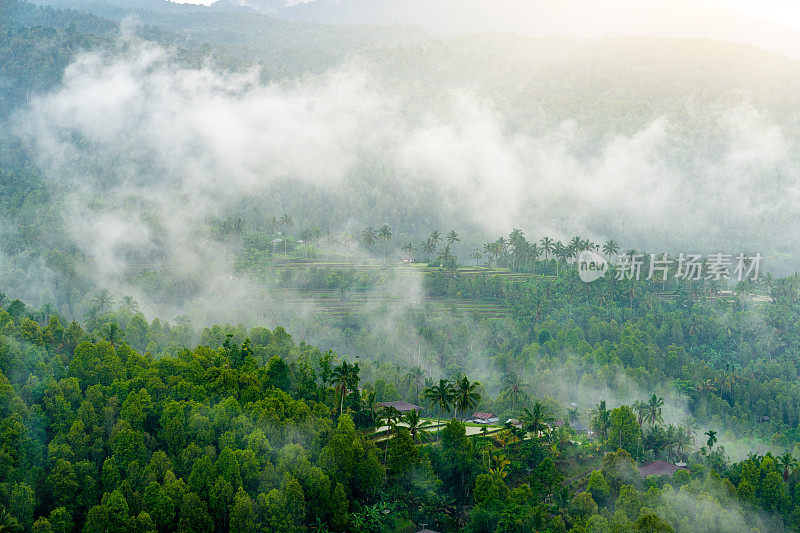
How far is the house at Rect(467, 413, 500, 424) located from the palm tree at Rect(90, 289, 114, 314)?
58.2 metres

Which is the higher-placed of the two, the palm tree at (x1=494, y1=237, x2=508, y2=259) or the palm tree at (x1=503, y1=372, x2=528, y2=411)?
the palm tree at (x1=494, y1=237, x2=508, y2=259)

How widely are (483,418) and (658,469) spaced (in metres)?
19.8

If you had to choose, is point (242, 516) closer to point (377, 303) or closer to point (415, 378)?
point (415, 378)

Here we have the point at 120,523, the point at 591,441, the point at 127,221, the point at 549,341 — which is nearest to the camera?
the point at 120,523

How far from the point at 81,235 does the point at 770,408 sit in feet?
435

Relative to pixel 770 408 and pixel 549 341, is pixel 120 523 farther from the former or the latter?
pixel 770 408

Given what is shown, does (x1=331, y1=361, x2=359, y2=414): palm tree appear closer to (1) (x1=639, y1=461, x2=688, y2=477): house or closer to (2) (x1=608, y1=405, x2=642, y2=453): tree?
(2) (x1=608, y1=405, x2=642, y2=453): tree

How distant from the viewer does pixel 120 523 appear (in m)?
47.4

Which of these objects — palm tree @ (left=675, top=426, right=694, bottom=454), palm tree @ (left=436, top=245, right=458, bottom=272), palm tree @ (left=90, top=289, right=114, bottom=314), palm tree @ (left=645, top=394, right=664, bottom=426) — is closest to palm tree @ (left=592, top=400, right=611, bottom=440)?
palm tree @ (left=645, top=394, right=664, bottom=426)

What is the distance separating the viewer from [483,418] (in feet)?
265

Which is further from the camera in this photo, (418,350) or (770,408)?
(418,350)

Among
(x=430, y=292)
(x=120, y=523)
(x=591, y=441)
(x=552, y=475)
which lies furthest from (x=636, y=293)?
(x=120, y=523)

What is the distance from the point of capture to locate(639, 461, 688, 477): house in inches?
2653

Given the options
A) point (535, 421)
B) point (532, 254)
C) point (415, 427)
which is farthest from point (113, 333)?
point (532, 254)
